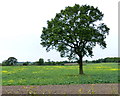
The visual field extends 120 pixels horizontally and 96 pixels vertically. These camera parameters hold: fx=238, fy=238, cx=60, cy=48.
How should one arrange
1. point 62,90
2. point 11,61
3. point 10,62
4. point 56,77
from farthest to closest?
point 11,61 < point 10,62 < point 56,77 < point 62,90

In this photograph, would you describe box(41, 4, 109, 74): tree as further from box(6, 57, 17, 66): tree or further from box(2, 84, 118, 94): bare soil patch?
box(6, 57, 17, 66): tree

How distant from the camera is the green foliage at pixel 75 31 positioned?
32406 mm

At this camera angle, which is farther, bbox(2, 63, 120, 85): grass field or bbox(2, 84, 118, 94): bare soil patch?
bbox(2, 63, 120, 85): grass field

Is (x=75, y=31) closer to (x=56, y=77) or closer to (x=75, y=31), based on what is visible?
(x=75, y=31)

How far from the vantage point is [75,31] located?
32375mm

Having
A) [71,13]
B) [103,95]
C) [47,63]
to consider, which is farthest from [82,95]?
[47,63]

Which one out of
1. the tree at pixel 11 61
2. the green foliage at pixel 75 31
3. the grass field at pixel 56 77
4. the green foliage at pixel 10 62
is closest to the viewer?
the grass field at pixel 56 77

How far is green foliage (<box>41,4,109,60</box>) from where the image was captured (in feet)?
106

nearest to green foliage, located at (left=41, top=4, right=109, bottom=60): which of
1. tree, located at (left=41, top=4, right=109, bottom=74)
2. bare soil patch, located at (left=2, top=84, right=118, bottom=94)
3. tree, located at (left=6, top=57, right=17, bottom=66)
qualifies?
tree, located at (left=41, top=4, right=109, bottom=74)

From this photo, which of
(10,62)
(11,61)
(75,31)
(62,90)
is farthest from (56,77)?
(11,61)

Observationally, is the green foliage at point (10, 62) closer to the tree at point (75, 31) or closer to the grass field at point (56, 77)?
the grass field at point (56, 77)

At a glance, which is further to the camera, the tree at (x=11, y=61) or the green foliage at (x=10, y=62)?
the tree at (x=11, y=61)

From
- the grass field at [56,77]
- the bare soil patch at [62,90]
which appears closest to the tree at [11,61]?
the grass field at [56,77]

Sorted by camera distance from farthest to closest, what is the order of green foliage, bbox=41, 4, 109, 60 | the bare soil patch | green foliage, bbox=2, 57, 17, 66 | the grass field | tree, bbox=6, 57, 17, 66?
tree, bbox=6, 57, 17, 66
green foliage, bbox=2, 57, 17, 66
green foliage, bbox=41, 4, 109, 60
the grass field
the bare soil patch
